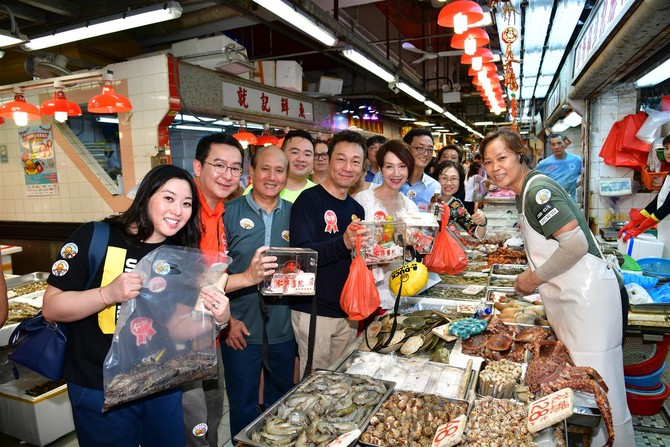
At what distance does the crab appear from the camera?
6.25 ft

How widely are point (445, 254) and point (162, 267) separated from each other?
2014mm

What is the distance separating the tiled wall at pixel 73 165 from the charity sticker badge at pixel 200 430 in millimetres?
5602

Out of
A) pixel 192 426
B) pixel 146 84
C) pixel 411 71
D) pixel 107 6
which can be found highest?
pixel 411 71

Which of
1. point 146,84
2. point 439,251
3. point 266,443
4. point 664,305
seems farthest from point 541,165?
point 266,443

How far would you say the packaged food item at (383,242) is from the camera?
2.50m

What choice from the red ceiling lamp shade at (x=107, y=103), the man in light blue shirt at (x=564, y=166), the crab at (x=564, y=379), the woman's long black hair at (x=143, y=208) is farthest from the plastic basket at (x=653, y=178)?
the red ceiling lamp shade at (x=107, y=103)

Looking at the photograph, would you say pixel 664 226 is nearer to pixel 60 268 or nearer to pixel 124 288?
pixel 124 288

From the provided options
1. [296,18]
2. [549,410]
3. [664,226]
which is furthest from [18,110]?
[664,226]

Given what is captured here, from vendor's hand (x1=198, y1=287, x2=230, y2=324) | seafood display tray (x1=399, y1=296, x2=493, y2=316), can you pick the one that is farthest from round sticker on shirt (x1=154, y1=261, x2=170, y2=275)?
seafood display tray (x1=399, y1=296, x2=493, y2=316)

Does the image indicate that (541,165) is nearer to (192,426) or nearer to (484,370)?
(484,370)

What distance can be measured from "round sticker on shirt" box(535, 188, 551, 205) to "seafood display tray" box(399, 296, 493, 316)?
1102 mm

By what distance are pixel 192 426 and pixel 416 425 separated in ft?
4.54

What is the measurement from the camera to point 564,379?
6.68ft

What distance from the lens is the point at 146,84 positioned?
7141 mm
